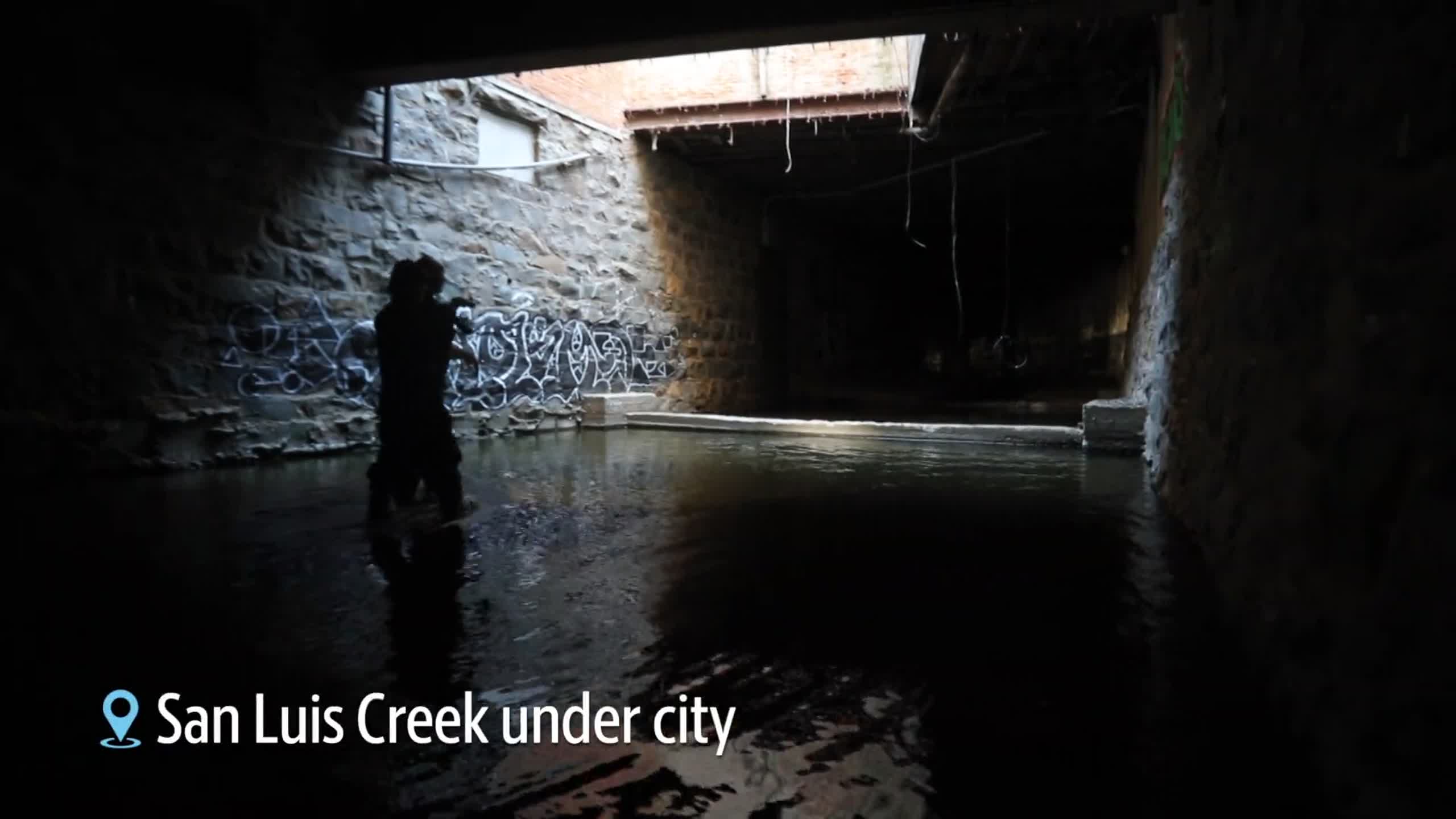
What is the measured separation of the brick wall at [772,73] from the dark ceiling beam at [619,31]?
6.87 ft

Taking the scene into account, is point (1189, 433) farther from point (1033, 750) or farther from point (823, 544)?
point (1033, 750)

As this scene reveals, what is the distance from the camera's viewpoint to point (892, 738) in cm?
164

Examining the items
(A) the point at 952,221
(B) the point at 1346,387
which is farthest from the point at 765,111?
(B) the point at 1346,387

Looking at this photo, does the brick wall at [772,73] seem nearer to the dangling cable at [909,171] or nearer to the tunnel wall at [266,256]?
the tunnel wall at [266,256]

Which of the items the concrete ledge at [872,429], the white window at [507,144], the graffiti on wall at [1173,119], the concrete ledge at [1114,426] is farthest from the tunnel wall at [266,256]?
the graffiti on wall at [1173,119]

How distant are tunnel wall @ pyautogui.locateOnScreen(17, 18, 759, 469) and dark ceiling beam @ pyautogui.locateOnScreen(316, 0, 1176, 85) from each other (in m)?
0.53

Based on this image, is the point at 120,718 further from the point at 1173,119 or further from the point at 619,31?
the point at 1173,119

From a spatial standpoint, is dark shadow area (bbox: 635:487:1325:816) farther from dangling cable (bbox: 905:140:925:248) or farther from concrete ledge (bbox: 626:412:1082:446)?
dangling cable (bbox: 905:140:925:248)

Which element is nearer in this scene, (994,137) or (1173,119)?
(1173,119)

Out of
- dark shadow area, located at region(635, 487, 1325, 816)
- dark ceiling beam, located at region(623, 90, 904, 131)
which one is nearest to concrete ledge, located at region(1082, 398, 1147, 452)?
dark shadow area, located at region(635, 487, 1325, 816)

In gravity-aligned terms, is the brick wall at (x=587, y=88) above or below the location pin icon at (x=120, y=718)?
above

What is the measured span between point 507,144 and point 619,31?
3.29 meters

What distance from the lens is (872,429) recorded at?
8133 millimetres

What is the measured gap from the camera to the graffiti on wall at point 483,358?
6102 millimetres
